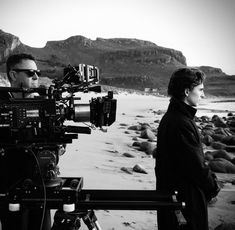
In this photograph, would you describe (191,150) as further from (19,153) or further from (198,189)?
(19,153)

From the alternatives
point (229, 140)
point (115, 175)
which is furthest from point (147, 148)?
point (229, 140)

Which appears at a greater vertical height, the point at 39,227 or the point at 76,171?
the point at 39,227

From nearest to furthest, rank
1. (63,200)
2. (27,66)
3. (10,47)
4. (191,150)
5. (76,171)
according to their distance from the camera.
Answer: (63,200) → (191,150) → (27,66) → (76,171) → (10,47)

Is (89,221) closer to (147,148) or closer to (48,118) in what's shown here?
(48,118)

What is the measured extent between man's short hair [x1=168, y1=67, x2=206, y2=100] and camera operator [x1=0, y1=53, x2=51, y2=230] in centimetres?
119

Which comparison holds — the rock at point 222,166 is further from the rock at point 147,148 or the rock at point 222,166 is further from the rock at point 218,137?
the rock at point 218,137

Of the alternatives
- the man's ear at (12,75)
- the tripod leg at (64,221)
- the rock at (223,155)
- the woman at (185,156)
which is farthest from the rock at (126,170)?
the tripod leg at (64,221)

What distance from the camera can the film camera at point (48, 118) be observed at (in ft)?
6.59

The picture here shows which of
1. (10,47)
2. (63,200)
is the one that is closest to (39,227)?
(63,200)

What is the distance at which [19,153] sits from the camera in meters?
2.35

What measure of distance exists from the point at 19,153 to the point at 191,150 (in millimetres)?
1295

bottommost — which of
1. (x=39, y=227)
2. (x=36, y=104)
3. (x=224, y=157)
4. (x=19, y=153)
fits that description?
(x=224, y=157)

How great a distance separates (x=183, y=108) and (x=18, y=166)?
53.8 inches

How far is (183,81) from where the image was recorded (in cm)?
257
